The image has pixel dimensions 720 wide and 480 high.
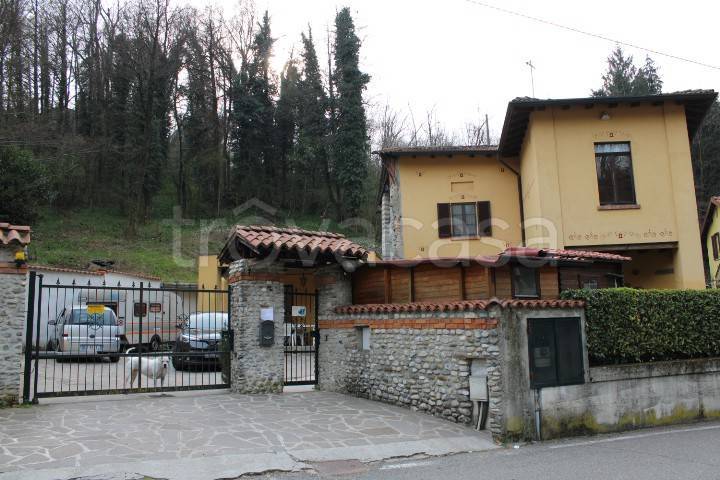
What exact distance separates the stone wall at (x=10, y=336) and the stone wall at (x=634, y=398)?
27.2 feet

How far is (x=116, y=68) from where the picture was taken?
108 feet

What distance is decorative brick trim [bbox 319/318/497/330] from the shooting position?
7.87m

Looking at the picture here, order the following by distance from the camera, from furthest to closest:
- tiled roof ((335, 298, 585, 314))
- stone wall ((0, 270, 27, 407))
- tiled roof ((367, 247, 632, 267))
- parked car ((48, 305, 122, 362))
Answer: parked car ((48, 305, 122, 362)) → tiled roof ((367, 247, 632, 267)) → stone wall ((0, 270, 27, 407)) → tiled roof ((335, 298, 585, 314))

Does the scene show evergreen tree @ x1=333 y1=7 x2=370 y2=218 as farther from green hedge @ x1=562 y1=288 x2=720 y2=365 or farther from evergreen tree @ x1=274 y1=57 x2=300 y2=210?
green hedge @ x1=562 y1=288 x2=720 y2=365

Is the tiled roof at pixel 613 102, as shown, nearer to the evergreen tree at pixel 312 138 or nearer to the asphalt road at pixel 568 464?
the asphalt road at pixel 568 464

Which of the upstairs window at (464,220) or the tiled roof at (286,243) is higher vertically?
the upstairs window at (464,220)

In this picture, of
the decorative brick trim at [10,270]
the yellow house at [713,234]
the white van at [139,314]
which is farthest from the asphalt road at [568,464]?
the yellow house at [713,234]

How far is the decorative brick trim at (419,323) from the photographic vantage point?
25.8 feet

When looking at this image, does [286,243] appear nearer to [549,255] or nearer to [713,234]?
[549,255]

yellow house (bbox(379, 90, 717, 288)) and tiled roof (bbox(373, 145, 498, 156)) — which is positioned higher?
tiled roof (bbox(373, 145, 498, 156))

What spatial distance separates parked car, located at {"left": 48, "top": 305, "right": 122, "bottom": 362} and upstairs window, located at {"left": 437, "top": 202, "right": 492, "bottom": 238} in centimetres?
1004

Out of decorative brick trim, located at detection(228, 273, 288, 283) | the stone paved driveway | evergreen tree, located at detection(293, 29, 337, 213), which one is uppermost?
evergreen tree, located at detection(293, 29, 337, 213)

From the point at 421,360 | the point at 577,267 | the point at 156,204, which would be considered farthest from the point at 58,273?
the point at 156,204

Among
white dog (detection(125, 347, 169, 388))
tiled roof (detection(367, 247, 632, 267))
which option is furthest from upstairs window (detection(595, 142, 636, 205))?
white dog (detection(125, 347, 169, 388))
